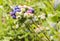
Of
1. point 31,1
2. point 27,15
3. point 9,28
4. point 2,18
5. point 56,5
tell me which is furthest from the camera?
point 31,1

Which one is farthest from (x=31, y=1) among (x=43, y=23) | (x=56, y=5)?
(x=56, y=5)

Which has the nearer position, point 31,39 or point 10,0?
point 31,39

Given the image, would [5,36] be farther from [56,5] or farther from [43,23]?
[56,5]

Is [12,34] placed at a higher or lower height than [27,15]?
lower

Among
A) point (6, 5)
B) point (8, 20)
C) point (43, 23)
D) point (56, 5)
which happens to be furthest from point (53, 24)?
point (6, 5)

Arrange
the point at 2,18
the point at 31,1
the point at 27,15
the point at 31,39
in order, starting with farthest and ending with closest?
the point at 31,1 → the point at 2,18 → the point at 31,39 → the point at 27,15

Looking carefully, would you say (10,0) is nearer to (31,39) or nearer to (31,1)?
(31,1)
